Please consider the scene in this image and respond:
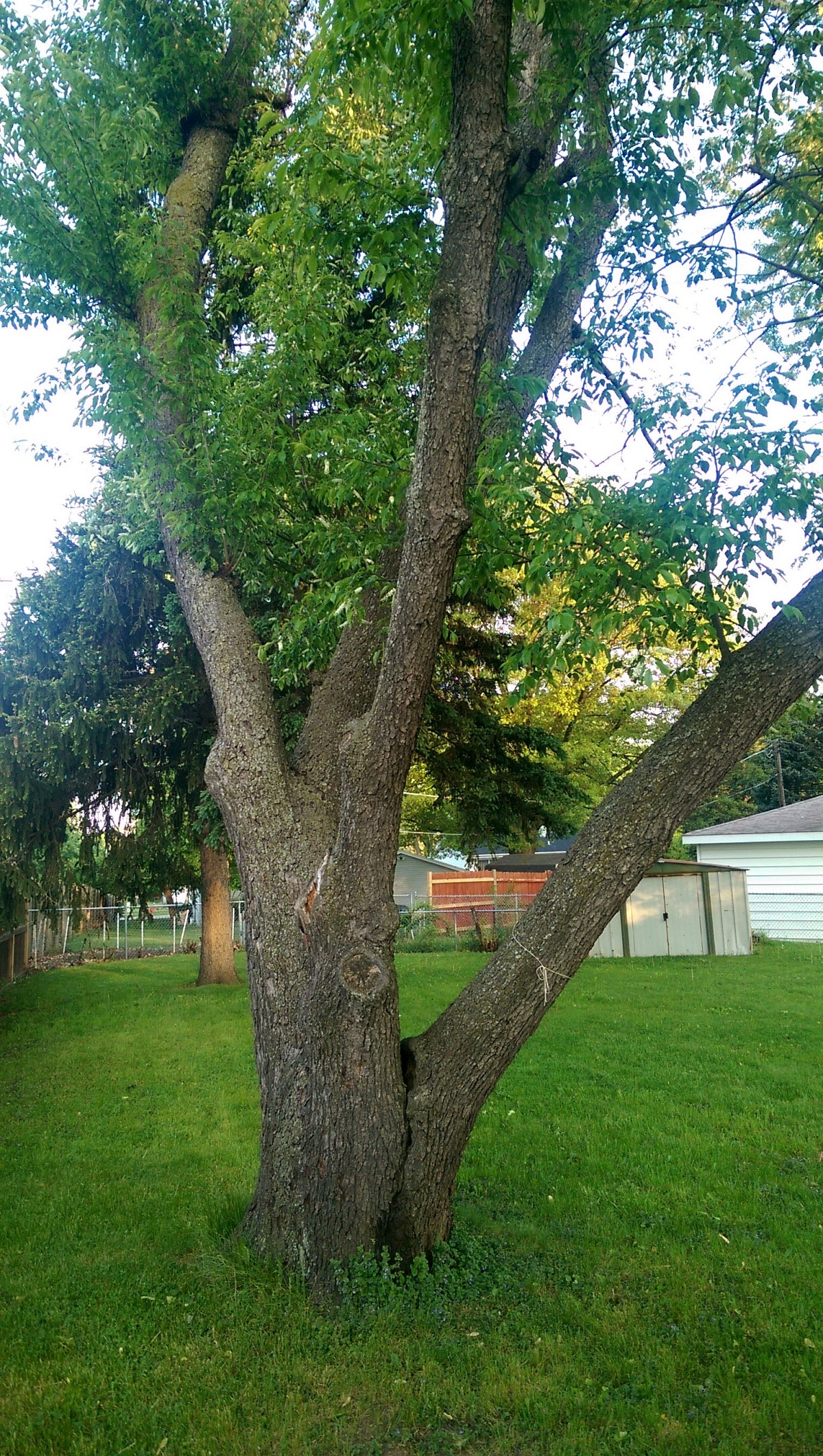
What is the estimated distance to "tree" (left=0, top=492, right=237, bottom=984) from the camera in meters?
13.7

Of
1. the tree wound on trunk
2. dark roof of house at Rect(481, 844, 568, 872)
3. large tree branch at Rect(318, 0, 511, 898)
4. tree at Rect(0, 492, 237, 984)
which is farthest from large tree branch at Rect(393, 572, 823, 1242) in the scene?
dark roof of house at Rect(481, 844, 568, 872)

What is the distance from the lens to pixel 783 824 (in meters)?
22.3

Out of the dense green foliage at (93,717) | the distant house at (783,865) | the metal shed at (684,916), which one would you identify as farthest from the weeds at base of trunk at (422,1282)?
the distant house at (783,865)

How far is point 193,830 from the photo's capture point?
15805 millimetres

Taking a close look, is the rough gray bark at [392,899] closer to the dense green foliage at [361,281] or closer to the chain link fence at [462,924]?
the dense green foliage at [361,281]

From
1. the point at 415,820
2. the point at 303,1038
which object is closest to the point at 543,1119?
the point at 303,1038

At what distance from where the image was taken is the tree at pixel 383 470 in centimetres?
417

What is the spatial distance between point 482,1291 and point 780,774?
34571mm

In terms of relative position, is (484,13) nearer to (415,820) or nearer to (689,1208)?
(689,1208)

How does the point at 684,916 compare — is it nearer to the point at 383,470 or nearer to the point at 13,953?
the point at 13,953

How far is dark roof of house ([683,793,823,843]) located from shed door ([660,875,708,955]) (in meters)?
3.60

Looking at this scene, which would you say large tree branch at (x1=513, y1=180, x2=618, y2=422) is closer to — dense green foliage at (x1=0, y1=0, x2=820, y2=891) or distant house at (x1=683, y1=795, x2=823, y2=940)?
dense green foliage at (x1=0, y1=0, x2=820, y2=891)

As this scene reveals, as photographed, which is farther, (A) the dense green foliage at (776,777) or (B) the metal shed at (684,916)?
(A) the dense green foliage at (776,777)

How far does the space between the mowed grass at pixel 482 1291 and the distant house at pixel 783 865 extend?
46.5 feet
